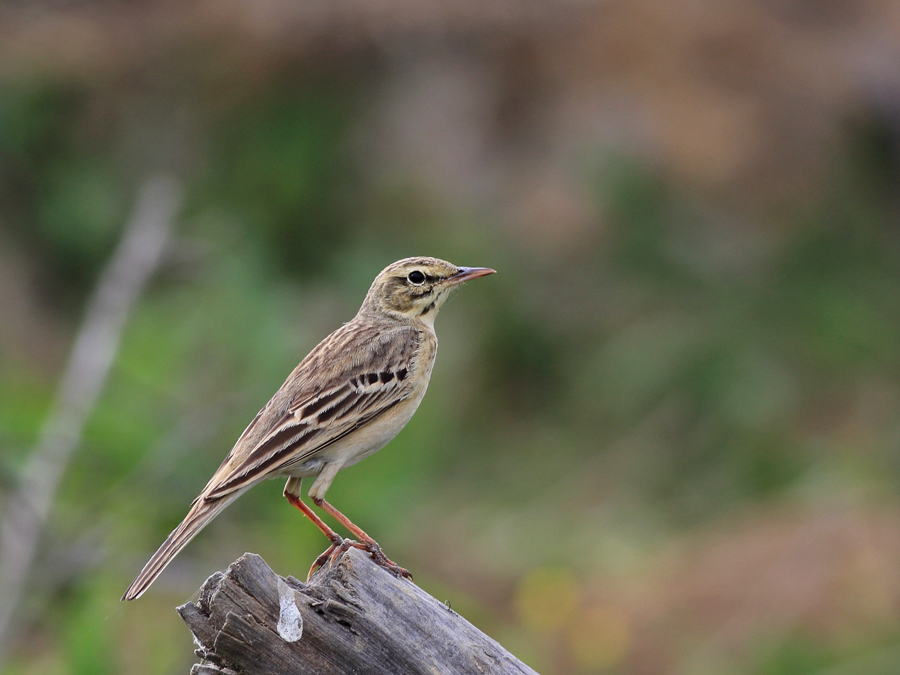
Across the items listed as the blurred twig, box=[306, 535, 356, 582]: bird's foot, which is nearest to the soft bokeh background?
the blurred twig

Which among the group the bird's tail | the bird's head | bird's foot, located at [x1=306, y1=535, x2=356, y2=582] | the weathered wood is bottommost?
the weathered wood

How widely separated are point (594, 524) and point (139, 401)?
609cm

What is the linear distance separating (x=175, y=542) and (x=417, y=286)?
2.56 m

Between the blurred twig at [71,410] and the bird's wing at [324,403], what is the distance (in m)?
2.52

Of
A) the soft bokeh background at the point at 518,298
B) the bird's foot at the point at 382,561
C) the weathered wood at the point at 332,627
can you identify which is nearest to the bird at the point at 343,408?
the bird's foot at the point at 382,561

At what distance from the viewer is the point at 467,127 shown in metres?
23.1

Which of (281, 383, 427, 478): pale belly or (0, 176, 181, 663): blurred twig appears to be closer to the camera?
(281, 383, 427, 478): pale belly

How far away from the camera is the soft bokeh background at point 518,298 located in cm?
988

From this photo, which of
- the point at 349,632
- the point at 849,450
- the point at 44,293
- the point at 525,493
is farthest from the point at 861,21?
the point at 349,632

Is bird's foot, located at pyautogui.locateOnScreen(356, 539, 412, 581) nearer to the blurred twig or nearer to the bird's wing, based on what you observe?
the bird's wing

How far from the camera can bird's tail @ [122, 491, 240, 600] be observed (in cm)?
477

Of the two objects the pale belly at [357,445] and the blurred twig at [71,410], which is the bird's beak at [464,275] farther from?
the blurred twig at [71,410]

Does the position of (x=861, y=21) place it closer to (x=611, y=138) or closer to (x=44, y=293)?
(x=611, y=138)

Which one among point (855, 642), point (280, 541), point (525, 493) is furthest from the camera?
point (525, 493)
